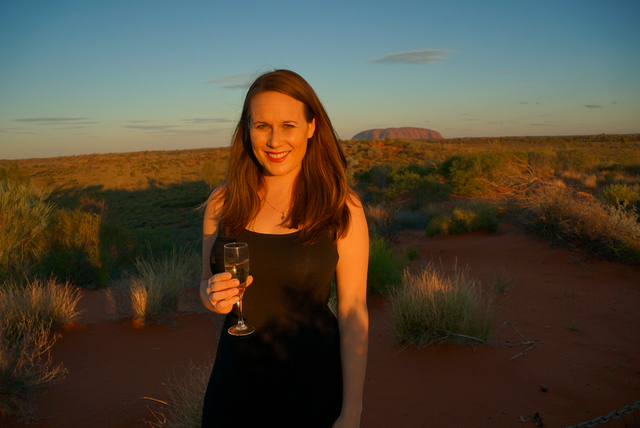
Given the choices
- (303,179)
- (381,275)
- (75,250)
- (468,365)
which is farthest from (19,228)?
(468,365)

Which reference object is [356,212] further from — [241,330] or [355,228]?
[241,330]

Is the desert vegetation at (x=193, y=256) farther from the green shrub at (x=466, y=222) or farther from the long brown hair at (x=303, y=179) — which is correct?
Result: the long brown hair at (x=303, y=179)

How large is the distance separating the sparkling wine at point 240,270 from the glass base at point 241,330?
0.19m

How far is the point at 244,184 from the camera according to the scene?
2062mm

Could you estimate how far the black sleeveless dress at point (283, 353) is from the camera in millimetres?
1704

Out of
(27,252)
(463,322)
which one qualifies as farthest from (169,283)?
(463,322)

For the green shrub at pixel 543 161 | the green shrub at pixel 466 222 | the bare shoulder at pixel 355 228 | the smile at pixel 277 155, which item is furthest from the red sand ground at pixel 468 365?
the green shrub at pixel 543 161

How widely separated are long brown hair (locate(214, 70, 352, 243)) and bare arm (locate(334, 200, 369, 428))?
0.09 meters

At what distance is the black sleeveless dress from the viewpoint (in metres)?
1.70

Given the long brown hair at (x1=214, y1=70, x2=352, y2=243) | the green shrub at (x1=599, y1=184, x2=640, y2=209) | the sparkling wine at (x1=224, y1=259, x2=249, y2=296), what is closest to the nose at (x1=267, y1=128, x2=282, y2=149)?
the long brown hair at (x1=214, y1=70, x2=352, y2=243)

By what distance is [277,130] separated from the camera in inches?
70.5

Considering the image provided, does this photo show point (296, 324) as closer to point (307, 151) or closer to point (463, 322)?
point (307, 151)

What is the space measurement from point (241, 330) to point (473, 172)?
1772cm

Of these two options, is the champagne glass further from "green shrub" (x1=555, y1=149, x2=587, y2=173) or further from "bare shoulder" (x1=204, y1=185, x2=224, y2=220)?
"green shrub" (x1=555, y1=149, x2=587, y2=173)
